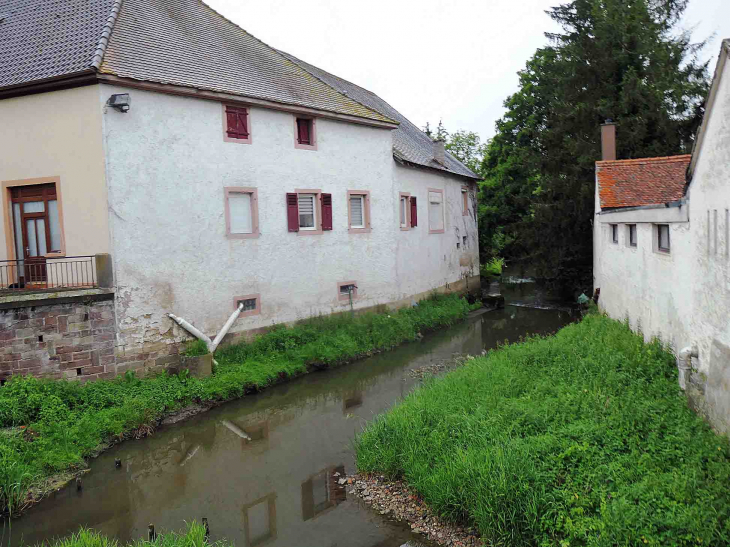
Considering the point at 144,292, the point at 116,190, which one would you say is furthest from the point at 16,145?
the point at 144,292

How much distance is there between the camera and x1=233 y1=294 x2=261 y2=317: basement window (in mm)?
15094

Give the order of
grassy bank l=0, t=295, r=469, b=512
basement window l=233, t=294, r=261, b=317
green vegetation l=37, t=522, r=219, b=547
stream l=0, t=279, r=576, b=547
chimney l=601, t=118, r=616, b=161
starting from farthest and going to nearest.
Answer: chimney l=601, t=118, r=616, b=161 → basement window l=233, t=294, r=261, b=317 → grassy bank l=0, t=295, r=469, b=512 → stream l=0, t=279, r=576, b=547 → green vegetation l=37, t=522, r=219, b=547

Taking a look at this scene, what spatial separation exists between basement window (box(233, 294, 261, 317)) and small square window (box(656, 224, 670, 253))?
9277mm

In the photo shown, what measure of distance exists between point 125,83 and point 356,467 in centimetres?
892

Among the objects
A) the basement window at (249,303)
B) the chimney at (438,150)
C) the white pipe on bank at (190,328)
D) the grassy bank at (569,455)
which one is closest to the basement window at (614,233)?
the grassy bank at (569,455)

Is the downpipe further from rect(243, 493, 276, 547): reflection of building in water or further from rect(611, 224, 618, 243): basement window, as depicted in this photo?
rect(611, 224, 618, 243): basement window

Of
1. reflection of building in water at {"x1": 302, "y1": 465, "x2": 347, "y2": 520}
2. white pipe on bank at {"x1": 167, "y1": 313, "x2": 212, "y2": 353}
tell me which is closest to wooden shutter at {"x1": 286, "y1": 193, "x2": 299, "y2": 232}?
white pipe on bank at {"x1": 167, "y1": 313, "x2": 212, "y2": 353}

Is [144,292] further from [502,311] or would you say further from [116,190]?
[502,311]

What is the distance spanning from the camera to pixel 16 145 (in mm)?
13047

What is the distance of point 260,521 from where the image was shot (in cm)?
784

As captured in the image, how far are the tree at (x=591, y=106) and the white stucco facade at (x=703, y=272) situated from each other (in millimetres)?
11230

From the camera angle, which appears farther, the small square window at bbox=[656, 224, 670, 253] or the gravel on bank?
the small square window at bbox=[656, 224, 670, 253]

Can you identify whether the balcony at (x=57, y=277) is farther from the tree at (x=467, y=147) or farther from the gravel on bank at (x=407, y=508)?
the tree at (x=467, y=147)

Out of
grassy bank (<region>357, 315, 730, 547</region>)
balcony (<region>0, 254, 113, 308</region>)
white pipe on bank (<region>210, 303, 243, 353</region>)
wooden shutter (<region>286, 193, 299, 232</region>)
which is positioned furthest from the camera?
wooden shutter (<region>286, 193, 299, 232</region>)
